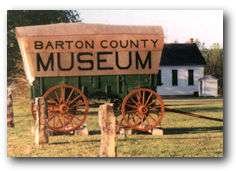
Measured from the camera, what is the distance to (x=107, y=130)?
9906 millimetres

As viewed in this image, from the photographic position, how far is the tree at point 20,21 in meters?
9.85

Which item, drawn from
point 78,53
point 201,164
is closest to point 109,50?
point 78,53

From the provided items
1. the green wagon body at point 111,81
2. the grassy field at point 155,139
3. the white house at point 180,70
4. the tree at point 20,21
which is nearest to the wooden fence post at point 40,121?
the grassy field at point 155,139

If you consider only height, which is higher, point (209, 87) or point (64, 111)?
point (209, 87)

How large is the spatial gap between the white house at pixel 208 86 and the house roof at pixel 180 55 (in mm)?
215

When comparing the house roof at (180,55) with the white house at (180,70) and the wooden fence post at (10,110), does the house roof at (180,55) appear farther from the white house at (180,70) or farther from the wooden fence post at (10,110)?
the wooden fence post at (10,110)

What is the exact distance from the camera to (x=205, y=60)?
32.9ft

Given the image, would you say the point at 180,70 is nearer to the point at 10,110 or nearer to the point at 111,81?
the point at 111,81

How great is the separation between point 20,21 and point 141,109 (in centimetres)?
179

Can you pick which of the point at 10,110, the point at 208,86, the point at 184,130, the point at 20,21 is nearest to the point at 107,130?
the point at 184,130

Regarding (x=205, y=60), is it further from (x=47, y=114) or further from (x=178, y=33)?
(x=47, y=114)

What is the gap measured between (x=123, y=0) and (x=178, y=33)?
0.77m

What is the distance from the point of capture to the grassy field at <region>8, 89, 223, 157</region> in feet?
32.5

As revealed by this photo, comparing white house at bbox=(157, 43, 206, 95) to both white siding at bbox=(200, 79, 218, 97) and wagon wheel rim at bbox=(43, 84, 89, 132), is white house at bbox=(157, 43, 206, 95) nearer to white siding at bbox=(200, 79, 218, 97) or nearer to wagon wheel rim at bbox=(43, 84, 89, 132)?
white siding at bbox=(200, 79, 218, 97)
